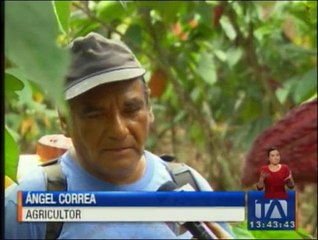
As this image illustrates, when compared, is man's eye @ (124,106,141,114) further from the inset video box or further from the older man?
the inset video box

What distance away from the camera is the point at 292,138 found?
170 cm

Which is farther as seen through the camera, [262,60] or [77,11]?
[262,60]

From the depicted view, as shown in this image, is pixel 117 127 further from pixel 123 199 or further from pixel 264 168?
pixel 264 168

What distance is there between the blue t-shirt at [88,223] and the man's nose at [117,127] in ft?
0.28

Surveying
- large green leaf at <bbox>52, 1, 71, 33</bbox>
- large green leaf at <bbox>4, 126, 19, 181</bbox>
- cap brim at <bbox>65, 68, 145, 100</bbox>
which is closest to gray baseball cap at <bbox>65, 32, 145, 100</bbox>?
cap brim at <bbox>65, 68, 145, 100</bbox>

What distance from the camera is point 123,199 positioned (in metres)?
1.35

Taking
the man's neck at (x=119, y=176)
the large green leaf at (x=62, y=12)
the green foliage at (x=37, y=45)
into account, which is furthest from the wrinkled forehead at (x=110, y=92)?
the green foliage at (x=37, y=45)

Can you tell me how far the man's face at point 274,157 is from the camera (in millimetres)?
1441

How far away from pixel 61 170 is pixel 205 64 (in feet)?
2.56

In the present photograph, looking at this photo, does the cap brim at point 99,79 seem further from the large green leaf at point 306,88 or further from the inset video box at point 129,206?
the large green leaf at point 306,88

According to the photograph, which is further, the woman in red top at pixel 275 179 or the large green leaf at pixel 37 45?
the woman in red top at pixel 275 179

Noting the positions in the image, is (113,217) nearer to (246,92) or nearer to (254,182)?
(254,182)

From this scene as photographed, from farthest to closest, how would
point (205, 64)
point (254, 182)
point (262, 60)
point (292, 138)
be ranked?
point (262, 60)
point (205, 64)
point (292, 138)
point (254, 182)

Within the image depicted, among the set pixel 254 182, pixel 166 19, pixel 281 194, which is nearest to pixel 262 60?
pixel 166 19
